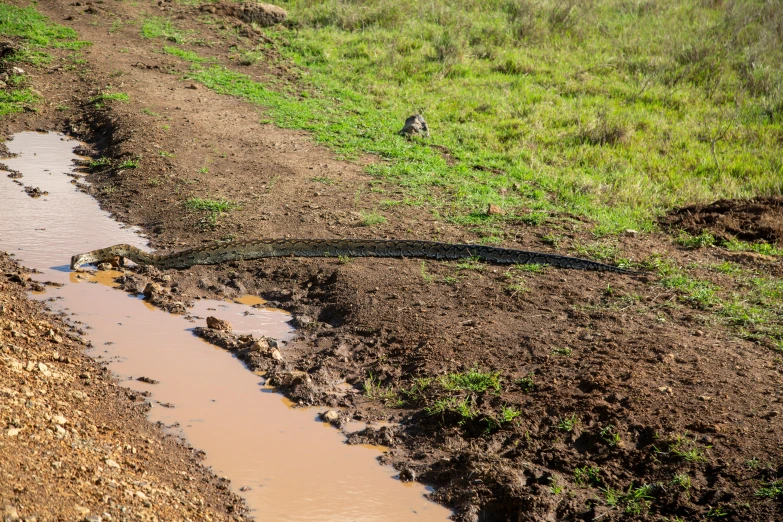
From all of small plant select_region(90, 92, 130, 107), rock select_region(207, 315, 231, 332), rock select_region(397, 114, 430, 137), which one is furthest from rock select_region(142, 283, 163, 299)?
small plant select_region(90, 92, 130, 107)

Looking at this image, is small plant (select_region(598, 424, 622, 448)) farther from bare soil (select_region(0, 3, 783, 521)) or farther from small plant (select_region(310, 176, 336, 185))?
small plant (select_region(310, 176, 336, 185))

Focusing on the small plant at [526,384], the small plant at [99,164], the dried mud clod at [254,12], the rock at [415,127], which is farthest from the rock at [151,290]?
the dried mud clod at [254,12]

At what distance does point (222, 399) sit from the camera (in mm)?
5391

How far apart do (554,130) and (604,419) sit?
28.5ft

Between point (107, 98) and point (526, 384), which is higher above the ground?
point (107, 98)

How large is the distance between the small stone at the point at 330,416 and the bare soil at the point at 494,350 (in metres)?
0.15

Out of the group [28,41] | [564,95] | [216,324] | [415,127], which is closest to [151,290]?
[216,324]

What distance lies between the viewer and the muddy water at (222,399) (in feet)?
14.6

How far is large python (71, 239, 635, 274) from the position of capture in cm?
757

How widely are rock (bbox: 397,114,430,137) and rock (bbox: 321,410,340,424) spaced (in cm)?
762

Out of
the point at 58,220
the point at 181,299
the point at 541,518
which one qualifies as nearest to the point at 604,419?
the point at 541,518

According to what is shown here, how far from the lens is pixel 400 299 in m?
6.80

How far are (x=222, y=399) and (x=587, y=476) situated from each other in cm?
267

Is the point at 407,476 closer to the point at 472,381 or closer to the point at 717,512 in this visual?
the point at 472,381
